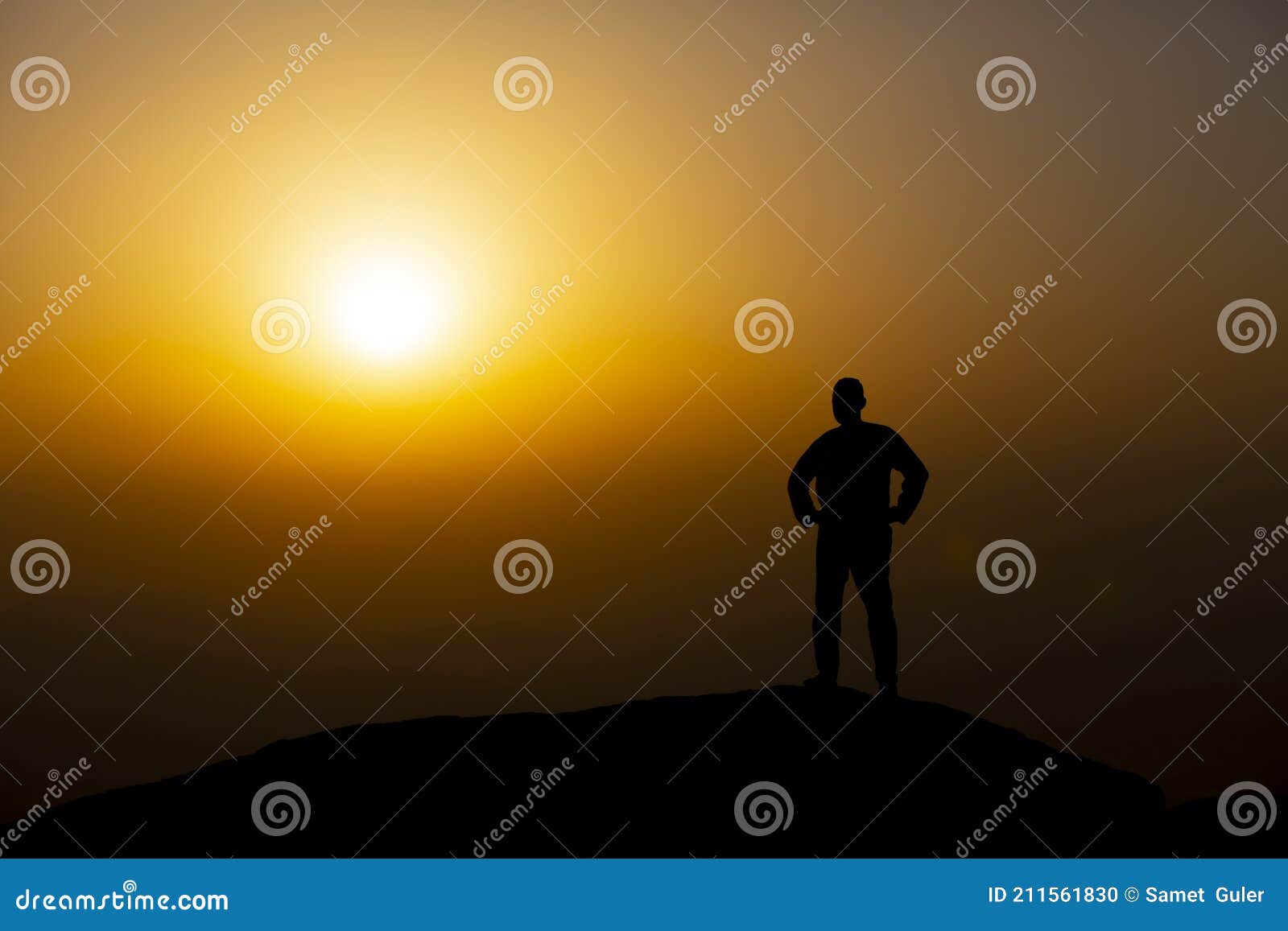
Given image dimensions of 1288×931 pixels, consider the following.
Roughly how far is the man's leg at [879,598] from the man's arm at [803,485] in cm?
55

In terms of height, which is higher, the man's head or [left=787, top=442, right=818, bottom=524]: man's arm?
the man's head

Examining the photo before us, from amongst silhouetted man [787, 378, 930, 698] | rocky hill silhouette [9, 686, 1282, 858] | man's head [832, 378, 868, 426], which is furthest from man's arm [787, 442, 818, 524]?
rocky hill silhouette [9, 686, 1282, 858]

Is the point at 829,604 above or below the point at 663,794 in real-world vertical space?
above

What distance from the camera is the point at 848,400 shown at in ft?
29.6

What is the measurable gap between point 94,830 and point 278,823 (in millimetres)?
1803

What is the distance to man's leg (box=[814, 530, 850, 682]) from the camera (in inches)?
359

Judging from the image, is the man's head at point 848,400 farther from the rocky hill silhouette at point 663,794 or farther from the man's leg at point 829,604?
the rocky hill silhouette at point 663,794

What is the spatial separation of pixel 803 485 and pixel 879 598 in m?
1.15

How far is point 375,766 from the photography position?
8969mm

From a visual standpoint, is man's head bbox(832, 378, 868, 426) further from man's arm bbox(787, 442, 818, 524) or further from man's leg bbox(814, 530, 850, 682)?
man's leg bbox(814, 530, 850, 682)

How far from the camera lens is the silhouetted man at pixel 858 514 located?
9.04 m

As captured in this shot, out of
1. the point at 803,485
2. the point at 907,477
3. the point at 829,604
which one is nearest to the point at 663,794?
the point at 829,604

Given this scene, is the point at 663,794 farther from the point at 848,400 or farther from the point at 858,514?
the point at 848,400

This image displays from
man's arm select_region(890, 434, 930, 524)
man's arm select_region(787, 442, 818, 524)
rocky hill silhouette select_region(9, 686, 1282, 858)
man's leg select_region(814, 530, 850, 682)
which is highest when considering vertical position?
man's arm select_region(890, 434, 930, 524)
